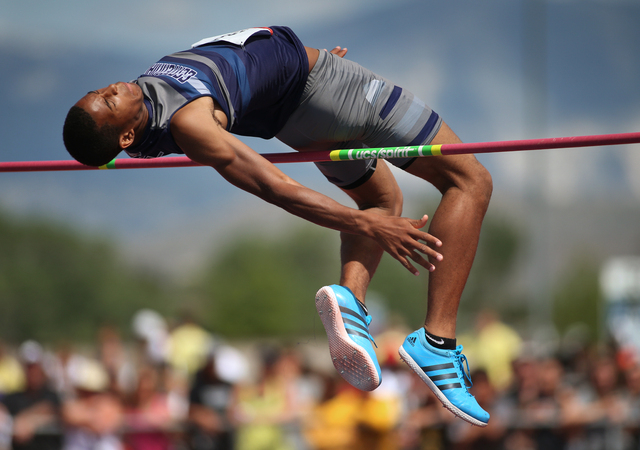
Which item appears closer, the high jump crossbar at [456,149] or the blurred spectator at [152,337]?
the high jump crossbar at [456,149]

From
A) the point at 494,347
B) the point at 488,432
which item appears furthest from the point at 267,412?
the point at 494,347

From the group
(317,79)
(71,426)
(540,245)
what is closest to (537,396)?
(71,426)

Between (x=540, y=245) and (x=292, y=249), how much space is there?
5397cm

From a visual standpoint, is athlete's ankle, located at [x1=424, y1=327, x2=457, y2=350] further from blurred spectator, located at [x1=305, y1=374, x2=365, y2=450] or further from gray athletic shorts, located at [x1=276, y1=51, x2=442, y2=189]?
blurred spectator, located at [x1=305, y1=374, x2=365, y2=450]

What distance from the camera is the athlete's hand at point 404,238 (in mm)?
2721

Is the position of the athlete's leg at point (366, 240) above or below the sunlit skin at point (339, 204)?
below

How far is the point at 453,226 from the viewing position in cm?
321

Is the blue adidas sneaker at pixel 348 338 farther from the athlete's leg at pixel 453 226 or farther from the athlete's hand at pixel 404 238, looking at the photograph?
the athlete's hand at pixel 404 238

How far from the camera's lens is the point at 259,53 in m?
3.10

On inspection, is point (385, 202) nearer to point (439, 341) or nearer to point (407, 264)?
point (439, 341)

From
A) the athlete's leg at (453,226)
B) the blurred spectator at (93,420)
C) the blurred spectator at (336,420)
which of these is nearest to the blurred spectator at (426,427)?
the blurred spectator at (336,420)

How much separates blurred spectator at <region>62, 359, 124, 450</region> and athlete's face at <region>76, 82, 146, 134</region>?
4.63 metres

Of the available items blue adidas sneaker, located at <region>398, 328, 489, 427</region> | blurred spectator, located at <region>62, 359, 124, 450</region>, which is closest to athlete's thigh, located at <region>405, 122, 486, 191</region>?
blue adidas sneaker, located at <region>398, 328, 489, 427</region>

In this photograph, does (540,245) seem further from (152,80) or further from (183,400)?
(152,80)
